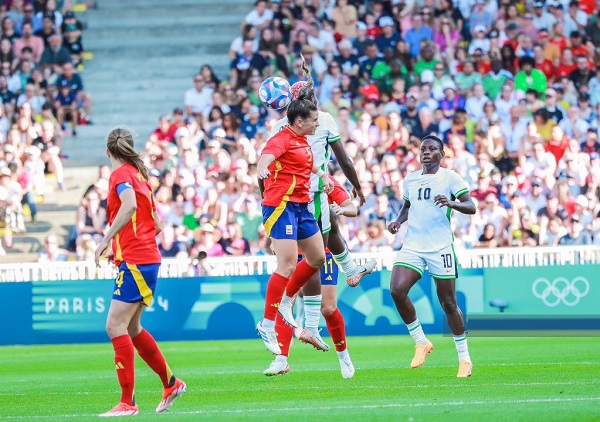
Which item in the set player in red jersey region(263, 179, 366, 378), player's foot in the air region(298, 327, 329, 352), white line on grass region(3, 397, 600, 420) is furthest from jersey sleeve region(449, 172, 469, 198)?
white line on grass region(3, 397, 600, 420)

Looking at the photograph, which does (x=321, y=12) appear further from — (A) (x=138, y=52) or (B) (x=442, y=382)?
(B) (x=442, y=382)

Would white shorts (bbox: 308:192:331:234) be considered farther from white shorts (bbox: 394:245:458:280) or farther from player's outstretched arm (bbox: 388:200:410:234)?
white shorts (bbox: 394:245:458:280)

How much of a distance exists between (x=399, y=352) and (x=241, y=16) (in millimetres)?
15070

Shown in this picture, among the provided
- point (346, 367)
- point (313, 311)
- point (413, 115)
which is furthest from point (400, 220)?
point (413, 115)

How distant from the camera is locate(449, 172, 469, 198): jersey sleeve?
43.5ft

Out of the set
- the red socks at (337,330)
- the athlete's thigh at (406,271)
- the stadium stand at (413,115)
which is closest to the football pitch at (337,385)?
the red socks at (337,330)

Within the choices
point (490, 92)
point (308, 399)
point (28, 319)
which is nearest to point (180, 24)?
point (490, 92)

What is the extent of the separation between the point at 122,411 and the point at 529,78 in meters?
18.3

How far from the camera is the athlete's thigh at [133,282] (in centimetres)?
1023

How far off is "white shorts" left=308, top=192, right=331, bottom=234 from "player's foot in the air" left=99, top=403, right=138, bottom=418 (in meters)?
3.40

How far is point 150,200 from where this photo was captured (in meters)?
10.4

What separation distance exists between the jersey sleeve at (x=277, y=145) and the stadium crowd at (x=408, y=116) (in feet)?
36.9

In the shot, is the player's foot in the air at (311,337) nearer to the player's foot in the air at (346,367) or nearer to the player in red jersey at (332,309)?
the player in red jersey at (332,309)

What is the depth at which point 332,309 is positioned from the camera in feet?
43.4
